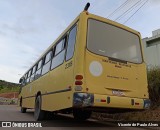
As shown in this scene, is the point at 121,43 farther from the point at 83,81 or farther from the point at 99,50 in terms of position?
the point at 83,81

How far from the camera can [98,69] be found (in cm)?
823

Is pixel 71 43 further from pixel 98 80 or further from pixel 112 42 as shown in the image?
pixel 98 80

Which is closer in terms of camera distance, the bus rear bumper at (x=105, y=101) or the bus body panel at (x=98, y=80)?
the bus rear bumper at (x=105, y=101)

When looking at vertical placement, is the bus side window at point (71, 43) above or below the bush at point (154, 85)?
above

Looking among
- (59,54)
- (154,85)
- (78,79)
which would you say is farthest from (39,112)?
(154,85)

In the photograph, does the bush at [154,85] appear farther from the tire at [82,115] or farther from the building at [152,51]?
the building at [152,51]

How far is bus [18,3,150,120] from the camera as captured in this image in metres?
7.84

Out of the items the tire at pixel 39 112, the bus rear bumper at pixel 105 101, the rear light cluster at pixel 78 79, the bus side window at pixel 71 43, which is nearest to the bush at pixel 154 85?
the bus rear bumper at pixel 105 101

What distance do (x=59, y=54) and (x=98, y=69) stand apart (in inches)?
87.2

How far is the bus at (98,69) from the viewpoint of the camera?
7836 millimetres

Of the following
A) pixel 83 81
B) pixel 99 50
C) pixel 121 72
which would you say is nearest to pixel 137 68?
pixel 121 72

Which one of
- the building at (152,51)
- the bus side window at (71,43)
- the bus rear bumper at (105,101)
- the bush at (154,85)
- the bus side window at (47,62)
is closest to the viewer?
the bus rear bumper at (105,101)

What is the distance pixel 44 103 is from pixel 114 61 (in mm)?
3497

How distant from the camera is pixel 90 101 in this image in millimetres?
7629
